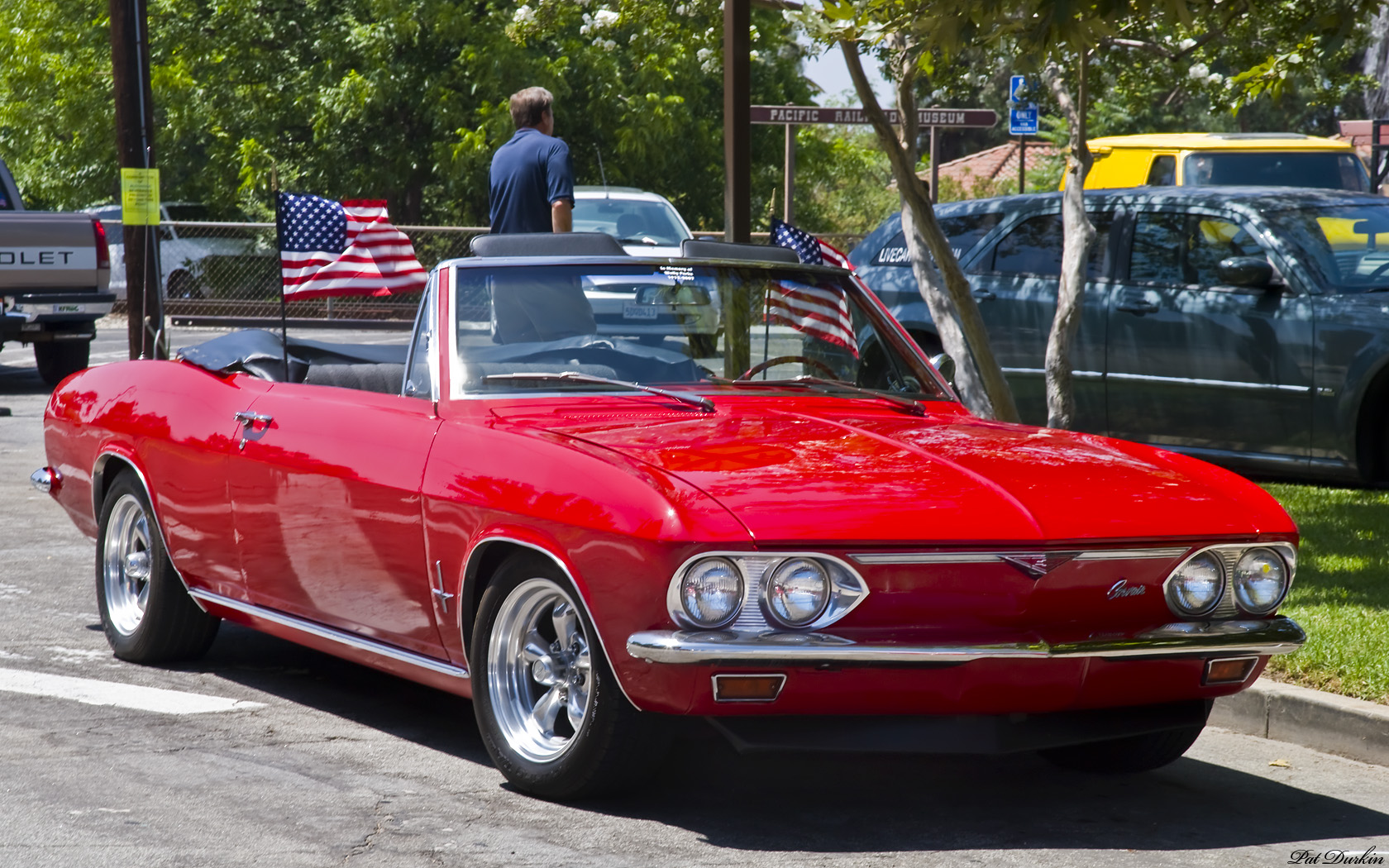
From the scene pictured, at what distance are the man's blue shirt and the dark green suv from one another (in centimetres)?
315

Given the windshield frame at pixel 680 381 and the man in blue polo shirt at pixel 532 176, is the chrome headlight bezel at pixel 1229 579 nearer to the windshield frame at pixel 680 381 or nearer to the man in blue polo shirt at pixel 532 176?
the windshield frame at pixel 680 381

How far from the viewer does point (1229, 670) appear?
4.27 meters

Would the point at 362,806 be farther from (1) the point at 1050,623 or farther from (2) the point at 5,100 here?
(2) the point at 5,100

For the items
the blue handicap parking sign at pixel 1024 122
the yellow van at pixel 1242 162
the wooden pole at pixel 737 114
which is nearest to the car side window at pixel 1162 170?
the yellow van at pixel 1242 162

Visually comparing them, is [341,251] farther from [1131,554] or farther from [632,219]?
[632,219]

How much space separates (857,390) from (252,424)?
186cm

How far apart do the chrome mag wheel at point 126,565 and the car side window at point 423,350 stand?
1432mm

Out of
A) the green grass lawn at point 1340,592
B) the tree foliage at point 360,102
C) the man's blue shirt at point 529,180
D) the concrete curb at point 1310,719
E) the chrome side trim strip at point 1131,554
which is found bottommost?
the concrete curb at point 1310,719

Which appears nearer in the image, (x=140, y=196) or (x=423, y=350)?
(x=423, y=350)

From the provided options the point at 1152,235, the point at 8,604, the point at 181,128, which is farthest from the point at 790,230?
the point at 181,128

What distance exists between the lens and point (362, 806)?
4336mm

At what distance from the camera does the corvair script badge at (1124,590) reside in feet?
13.4

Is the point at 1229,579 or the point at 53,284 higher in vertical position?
the point at 53,284

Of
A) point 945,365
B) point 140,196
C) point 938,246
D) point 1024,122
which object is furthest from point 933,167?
point 140,196
